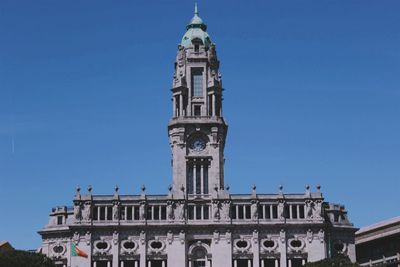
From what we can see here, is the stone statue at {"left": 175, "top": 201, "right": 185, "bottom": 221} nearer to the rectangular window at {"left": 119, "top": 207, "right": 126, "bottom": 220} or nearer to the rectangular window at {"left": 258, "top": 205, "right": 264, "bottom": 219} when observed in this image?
the rectangular window at {"left": 119, "top": 207, "right": 126, "bottom": 220}

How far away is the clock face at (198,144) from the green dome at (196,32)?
69.6 feet

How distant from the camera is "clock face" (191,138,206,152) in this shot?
6289 inches

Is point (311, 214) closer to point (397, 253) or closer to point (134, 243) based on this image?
point (397, 253)

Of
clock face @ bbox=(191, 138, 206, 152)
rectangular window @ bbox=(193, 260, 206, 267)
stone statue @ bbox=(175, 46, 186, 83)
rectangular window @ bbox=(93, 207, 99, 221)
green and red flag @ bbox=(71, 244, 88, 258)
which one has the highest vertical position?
stone statue @ bbox=(175, 46, 186, 83)

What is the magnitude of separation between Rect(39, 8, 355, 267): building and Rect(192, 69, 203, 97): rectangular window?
1957 cm

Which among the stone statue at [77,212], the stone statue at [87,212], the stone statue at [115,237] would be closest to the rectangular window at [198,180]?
the stone statue at [115,237]

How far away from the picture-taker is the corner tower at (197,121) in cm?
15675

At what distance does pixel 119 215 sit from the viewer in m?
150

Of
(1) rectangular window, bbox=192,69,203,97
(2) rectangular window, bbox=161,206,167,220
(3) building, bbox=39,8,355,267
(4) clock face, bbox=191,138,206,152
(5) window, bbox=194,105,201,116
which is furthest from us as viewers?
(1) rectangular window, bbox=192,69,203,97

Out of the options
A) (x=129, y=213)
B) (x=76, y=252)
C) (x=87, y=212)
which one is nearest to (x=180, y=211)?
(x=129, y=213)

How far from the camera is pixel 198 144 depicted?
16000 centimetres

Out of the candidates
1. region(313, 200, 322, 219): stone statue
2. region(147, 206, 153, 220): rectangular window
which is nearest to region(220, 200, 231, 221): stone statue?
region(147, 206, 153, 220): rectangular window

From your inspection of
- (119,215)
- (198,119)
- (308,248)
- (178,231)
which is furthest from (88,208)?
(308,248)

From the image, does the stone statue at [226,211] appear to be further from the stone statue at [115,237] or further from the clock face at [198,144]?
the stone statue at [115,237]
